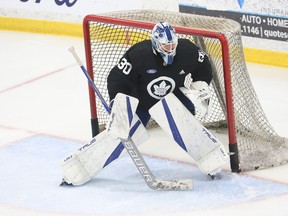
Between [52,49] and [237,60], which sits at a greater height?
[237,60]

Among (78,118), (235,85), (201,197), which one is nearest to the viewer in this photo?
(201,197)

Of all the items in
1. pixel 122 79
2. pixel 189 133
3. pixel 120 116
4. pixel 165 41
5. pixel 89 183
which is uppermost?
pixel 165 41

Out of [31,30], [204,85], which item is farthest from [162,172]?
[31,30]

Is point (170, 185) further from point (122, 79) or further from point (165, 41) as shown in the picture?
point (165, 41)

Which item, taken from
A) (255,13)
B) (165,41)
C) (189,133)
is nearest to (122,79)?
(165,41)

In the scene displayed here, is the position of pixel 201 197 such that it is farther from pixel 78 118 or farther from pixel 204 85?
pixel 78 118

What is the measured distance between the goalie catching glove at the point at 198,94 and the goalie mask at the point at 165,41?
0.15 meters

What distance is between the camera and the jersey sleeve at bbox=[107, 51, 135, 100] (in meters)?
4.37

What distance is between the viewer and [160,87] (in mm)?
4391

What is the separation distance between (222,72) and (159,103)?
1.59ft

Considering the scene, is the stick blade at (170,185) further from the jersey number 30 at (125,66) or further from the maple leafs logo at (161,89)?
the jersey number 30 at (125,66)

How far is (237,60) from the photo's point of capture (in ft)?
15.0

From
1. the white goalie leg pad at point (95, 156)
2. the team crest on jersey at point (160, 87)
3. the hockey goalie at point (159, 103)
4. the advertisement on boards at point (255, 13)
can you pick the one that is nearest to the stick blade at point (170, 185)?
the hockey goalie at point (159, 103)

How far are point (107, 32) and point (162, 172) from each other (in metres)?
0.84
